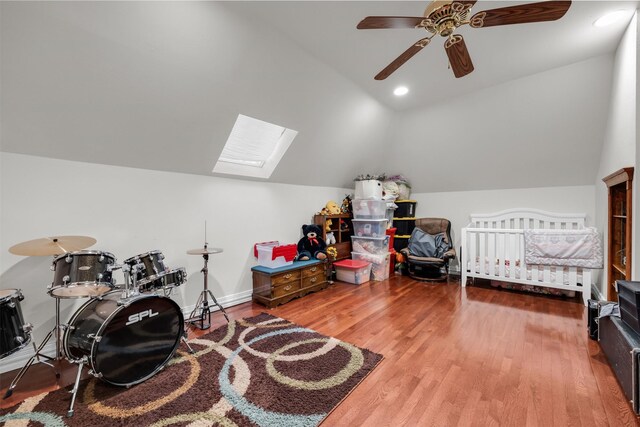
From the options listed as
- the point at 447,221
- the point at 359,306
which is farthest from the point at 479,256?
the point at 359,306

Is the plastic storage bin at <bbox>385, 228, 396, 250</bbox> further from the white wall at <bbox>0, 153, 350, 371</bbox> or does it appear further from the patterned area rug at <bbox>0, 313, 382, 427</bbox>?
the patterned area rug at <bbox>0, 313, 382, 427</bbox>

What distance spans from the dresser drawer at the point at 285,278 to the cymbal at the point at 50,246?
68.7 inches

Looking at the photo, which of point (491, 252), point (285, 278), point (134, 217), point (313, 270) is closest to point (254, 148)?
point (134, 217)

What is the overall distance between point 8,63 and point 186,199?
1.53 metres

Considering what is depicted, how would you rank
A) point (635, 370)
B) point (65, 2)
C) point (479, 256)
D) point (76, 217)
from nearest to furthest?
point (635, 370) < point (65, 2) < point (76, 217) < point (479, 256)

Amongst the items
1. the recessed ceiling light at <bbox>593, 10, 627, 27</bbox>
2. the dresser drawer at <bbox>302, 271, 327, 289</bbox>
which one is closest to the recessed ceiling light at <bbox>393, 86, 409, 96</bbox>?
the recessed ceiling light at <bbox>593, 10, 627, 27</bbox>

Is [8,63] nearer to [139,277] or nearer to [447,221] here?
[139,277]

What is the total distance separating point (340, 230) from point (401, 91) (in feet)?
7.50

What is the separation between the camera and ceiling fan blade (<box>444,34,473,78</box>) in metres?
1.63

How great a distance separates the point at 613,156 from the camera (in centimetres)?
268

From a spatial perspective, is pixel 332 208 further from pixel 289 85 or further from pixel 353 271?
pixel 289 85

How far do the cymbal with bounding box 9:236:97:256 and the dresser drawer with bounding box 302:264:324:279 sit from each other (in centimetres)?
224

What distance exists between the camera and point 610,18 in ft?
6.77

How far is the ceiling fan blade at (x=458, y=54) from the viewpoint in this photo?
5.34 ft
